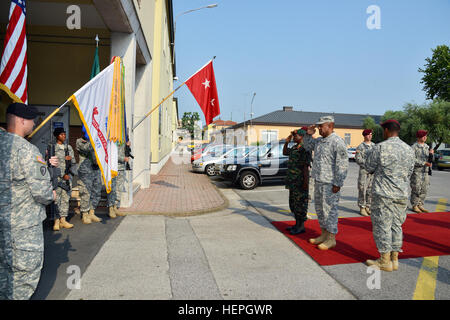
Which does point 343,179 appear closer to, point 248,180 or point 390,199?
point 390,199

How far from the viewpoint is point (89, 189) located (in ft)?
18.6

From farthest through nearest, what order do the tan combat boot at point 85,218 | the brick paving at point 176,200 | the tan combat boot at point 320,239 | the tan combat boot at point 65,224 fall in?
the brick paving at point 176,200, the tan combat boot at point 85,218, the tan combat boot at point 65,224, the tan combat boot at point 320,239

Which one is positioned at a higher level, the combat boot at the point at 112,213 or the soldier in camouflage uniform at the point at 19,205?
the soldier in camouflage uniform at the point at 19,205

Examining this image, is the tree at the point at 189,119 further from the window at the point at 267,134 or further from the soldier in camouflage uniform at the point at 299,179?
the soldier in camouflage uniform at the point at 299,179

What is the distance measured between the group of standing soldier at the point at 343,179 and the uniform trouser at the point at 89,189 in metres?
3.77

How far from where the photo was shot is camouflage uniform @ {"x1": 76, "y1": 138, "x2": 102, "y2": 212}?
5.58 m

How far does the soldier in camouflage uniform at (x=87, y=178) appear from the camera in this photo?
5.58 metres

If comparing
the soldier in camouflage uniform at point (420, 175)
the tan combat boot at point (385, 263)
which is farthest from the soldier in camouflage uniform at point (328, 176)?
the soldier in camouflage uniform at point (420, 175)

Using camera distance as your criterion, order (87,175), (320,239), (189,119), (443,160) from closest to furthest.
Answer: (320,239), (87,175), (443,160), (189,119)

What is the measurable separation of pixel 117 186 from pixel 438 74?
40.7 metres

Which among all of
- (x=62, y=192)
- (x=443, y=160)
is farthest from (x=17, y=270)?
(x=443, y=160)

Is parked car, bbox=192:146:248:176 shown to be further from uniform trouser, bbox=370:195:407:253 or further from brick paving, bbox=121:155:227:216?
uniform trouser, bbox=370:195:407:253
